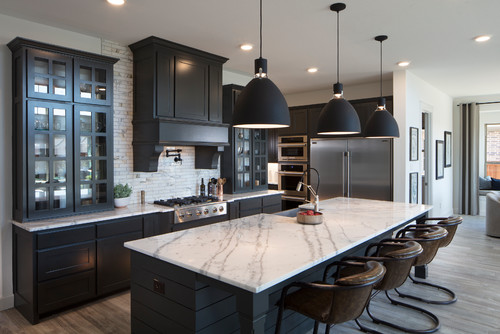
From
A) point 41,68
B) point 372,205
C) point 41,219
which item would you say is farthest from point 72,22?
point 372,205

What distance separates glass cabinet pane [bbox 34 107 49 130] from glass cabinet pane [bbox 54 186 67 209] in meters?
0.59

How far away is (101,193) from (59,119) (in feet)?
2.80

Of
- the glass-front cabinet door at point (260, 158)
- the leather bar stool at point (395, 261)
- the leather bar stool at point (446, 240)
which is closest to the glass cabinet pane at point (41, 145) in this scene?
the leather bar stool at point (395, 261)

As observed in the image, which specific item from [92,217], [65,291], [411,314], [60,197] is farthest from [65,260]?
[411,314]

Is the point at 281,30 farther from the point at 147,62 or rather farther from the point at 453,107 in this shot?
the point at 453,107

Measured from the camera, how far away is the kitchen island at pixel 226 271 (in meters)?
1.68

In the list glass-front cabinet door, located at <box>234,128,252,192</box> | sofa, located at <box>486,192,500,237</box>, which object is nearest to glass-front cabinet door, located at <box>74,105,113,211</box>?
glass-front cabinet door, located at <box>234,128,252,192</box>

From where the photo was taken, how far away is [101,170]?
11.9 ft

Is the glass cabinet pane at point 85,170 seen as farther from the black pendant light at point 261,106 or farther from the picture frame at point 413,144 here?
the picture frame at point 413,144

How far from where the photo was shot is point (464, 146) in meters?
7.91

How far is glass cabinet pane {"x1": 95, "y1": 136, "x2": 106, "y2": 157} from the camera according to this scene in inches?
142

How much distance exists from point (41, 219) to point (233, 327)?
2.11 metres

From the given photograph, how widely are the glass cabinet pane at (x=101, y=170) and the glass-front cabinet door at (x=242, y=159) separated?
2005mm

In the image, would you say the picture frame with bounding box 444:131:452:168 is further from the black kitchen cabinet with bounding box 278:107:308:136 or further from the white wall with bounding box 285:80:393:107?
Answer: the black kitchen cabinet with bounding box 278:107:308:136
